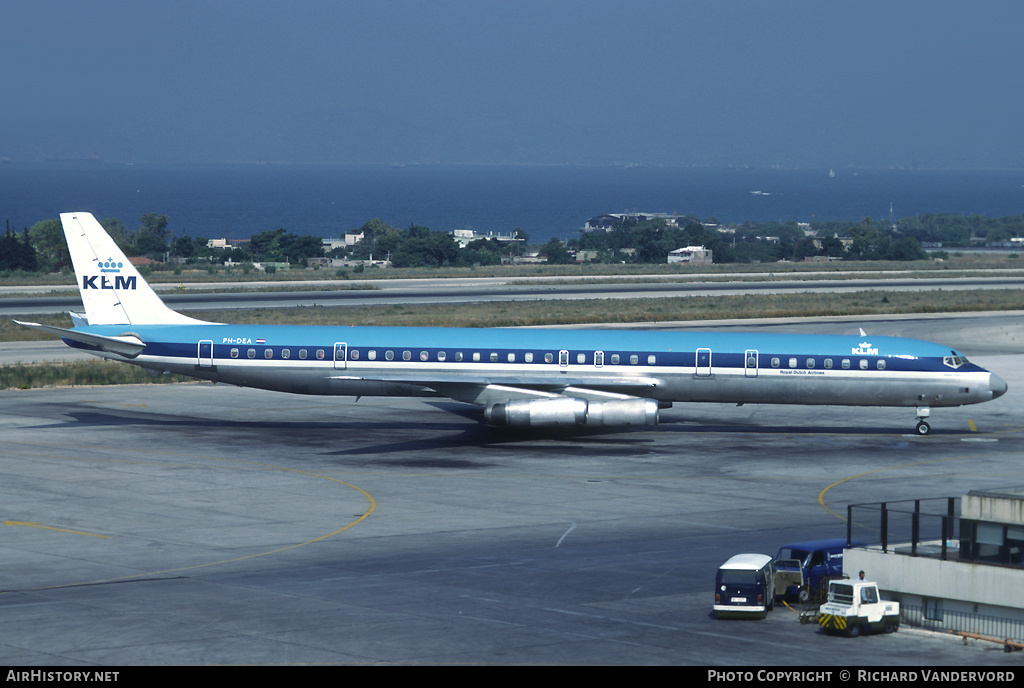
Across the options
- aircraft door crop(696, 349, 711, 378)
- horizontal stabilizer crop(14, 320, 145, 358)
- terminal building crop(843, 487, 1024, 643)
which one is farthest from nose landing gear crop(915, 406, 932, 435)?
horizontal stabilizer crop(14, 320, 145, 358)

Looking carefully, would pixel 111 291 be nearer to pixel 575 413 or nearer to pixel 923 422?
pixel 575 413

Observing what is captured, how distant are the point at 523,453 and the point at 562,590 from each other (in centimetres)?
1838

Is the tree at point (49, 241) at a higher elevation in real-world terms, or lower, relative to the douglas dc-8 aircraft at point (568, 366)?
higher

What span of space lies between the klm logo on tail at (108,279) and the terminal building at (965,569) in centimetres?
3490

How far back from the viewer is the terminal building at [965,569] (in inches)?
957

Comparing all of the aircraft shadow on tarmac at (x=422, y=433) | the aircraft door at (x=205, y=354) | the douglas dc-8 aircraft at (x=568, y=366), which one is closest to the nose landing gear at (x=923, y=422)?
the douglas dc-8 aircraft at (x=568, y=366)

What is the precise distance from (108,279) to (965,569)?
125ft

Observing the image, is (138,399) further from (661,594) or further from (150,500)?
(661,594)

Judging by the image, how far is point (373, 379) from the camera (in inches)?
1887

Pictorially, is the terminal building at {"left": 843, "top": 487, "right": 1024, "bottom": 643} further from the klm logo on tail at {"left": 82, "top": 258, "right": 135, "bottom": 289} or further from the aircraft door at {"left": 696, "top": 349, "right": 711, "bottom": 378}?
the klm logo on tail at {"left": 82, "top": 258, "right": 135, "bottom": 289}

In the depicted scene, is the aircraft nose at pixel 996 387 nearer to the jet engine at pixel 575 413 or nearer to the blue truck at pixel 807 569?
the jet engine at pixel 575 413

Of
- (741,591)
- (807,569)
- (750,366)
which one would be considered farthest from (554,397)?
(741,591)

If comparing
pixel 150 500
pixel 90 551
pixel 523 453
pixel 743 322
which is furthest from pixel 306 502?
pixel 743 322

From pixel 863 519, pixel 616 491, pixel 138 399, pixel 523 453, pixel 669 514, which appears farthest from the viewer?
pixel 138 399
